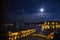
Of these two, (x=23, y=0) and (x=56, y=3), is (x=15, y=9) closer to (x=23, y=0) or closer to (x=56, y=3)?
(x=23, y=0)

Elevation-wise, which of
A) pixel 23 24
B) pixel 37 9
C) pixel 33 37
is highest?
pixel 37 9

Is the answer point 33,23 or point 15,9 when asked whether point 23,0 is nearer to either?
point 15,9

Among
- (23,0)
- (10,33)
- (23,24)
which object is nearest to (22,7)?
(23,0)

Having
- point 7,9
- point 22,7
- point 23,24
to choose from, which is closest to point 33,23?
point 23,24

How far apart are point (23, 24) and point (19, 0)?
1.44 feet

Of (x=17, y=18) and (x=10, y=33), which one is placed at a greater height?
(x=17, y=18)

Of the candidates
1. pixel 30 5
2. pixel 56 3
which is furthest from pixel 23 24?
pixel 56 3

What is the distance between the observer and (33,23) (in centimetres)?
281

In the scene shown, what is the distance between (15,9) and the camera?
293 centimetres

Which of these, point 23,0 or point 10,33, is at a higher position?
point 23,0

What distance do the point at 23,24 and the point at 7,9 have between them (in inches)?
16.6

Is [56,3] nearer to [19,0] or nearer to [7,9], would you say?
[19,0]

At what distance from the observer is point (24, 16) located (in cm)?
287

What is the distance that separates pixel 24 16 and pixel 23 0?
29cm
